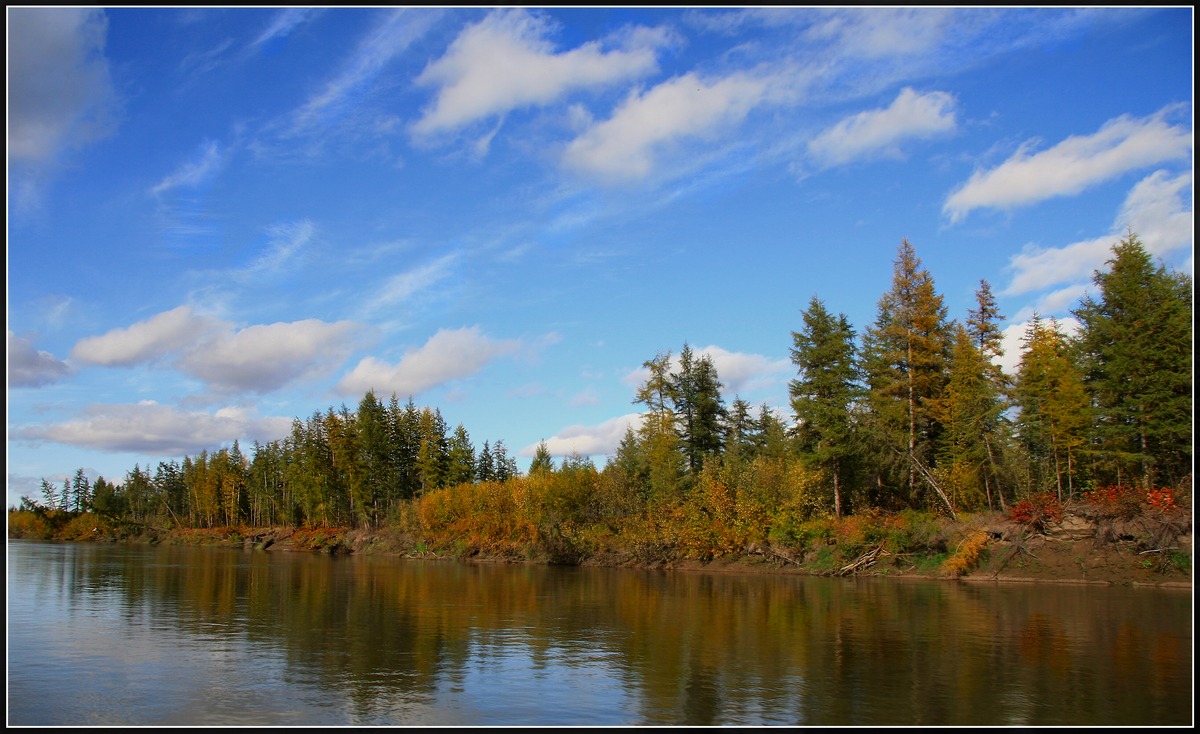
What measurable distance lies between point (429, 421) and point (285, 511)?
3425cm

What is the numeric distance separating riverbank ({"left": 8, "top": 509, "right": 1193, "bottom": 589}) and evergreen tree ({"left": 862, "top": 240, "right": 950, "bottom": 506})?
647 cm

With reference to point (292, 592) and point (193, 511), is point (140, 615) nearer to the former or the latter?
point (292, 592)

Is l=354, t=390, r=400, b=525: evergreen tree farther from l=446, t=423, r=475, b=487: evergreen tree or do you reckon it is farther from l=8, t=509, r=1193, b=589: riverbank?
l=8, t=509, r=1193, b=589: riverbank

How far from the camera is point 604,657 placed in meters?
23.1

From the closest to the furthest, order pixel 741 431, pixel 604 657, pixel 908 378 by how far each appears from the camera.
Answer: pixel 604 657, pixel 908 378, pixel 741 431

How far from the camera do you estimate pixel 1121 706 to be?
16.6 metres

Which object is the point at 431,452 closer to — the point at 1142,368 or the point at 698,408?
the point at 698,408

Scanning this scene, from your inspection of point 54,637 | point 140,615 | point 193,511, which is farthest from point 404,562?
point 193,511

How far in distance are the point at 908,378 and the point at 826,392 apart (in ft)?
21.5

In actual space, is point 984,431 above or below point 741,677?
above

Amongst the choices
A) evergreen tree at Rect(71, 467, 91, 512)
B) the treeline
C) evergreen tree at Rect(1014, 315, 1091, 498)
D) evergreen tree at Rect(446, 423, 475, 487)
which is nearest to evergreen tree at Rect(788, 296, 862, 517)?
the treeline

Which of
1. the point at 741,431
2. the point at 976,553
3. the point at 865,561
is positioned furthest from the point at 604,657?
the point at 741,431

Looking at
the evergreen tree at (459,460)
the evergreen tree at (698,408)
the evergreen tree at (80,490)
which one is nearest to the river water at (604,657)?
the evergreen tree at (698,408)

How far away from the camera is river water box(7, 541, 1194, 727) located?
1644cm
